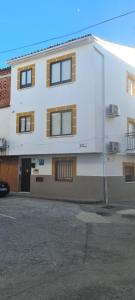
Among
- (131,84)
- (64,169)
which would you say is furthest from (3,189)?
(131,84)

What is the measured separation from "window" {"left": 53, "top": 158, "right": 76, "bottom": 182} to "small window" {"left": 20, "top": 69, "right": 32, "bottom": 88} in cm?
497

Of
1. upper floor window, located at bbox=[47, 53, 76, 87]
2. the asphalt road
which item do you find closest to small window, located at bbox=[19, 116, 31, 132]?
upper floor window, located at bbox=[47, 53, 76, 87]

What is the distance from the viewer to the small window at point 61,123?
19.3 m

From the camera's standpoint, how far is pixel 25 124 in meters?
21.3

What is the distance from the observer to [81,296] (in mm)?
5086

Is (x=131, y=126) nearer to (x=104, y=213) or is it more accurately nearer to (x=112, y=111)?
(x=112, y=111)

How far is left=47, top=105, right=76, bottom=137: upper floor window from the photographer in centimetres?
1908

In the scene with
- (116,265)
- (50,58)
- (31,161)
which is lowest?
(116,265)

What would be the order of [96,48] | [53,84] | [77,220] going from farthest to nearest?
[53,84]
[96,48]
[77,220]

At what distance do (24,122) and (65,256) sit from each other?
48.1ft

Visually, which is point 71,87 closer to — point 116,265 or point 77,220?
point 77,220

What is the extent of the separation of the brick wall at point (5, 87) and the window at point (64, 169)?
17.4 ft

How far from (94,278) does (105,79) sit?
1474 centimetres

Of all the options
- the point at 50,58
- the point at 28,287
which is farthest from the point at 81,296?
the point at 50,58
